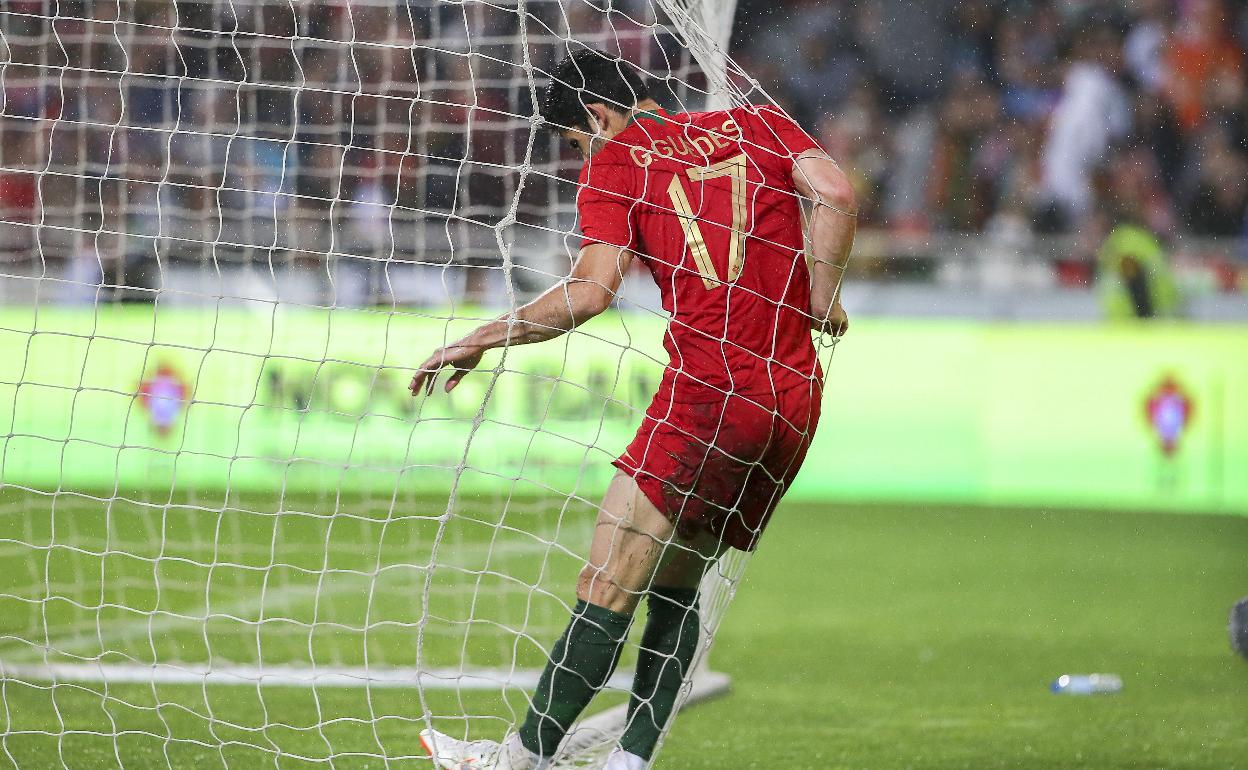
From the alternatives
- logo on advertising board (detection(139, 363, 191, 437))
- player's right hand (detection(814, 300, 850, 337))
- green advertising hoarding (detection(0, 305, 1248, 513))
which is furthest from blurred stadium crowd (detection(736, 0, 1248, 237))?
player's right hand (detection(814, 300, 850, 337))

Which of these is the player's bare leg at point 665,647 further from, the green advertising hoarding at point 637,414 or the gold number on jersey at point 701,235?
the green advertising hoarding at point 637,414

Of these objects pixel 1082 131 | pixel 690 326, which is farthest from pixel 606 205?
pixel 1082 131

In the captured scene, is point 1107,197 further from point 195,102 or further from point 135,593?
point 135,593

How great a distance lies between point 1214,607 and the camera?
652cm

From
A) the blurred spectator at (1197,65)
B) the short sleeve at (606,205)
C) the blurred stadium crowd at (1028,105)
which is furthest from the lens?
the blurred spectator at (1197,65)

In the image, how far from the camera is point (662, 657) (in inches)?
138

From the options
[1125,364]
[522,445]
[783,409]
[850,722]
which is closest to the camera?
[783,409]

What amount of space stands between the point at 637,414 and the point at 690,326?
4.94 metres

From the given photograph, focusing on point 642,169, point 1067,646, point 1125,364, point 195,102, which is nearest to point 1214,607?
point 1067,646

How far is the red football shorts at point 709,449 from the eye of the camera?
10.8ft

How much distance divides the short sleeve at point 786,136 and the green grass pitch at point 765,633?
3.41 ft

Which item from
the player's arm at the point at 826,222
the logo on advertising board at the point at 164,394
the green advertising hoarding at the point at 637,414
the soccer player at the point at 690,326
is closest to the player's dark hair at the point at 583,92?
the soccer player at the point at 690,326

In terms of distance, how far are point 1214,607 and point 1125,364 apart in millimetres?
2507

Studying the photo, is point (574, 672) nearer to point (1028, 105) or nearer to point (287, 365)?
point (287, 365)
